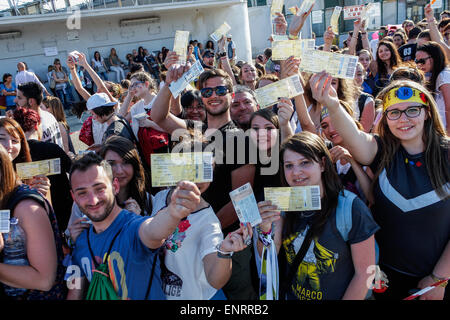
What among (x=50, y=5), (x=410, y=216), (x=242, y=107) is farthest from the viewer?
(x=50, y=5)

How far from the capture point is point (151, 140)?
3.56m

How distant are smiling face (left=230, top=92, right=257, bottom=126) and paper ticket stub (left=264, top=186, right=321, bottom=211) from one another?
1644 millimetres

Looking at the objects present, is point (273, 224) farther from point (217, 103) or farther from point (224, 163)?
point (217, 103)

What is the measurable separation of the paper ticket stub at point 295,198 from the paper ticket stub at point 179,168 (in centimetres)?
38

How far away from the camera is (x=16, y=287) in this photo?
1919 millimetres

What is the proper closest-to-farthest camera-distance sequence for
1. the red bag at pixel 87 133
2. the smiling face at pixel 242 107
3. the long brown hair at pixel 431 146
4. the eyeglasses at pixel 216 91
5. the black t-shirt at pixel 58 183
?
the long brown hair at pixel 431 146
the black t-shirt at pixel 58 183
the eyeglasses at pixel 216 91
the smiling face at pixel 242 107
the red bag at pixel 87 133

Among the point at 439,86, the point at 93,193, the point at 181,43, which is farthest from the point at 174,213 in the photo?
the point at 439,86

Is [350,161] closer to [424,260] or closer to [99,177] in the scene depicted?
[424,260]

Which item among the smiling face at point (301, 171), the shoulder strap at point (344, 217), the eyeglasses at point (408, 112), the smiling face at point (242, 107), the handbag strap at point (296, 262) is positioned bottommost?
the handbag strap at point (296, 262)

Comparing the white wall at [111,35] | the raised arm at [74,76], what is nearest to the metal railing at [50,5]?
the white wall at [111,35]

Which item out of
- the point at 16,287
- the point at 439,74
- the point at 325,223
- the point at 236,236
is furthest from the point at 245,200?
the point at 439,74

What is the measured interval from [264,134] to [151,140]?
4.49 ft

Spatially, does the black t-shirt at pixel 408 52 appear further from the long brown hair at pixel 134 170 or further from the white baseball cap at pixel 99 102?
the long brown hair at pixel 134 170

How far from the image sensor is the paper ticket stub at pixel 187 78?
272cm
